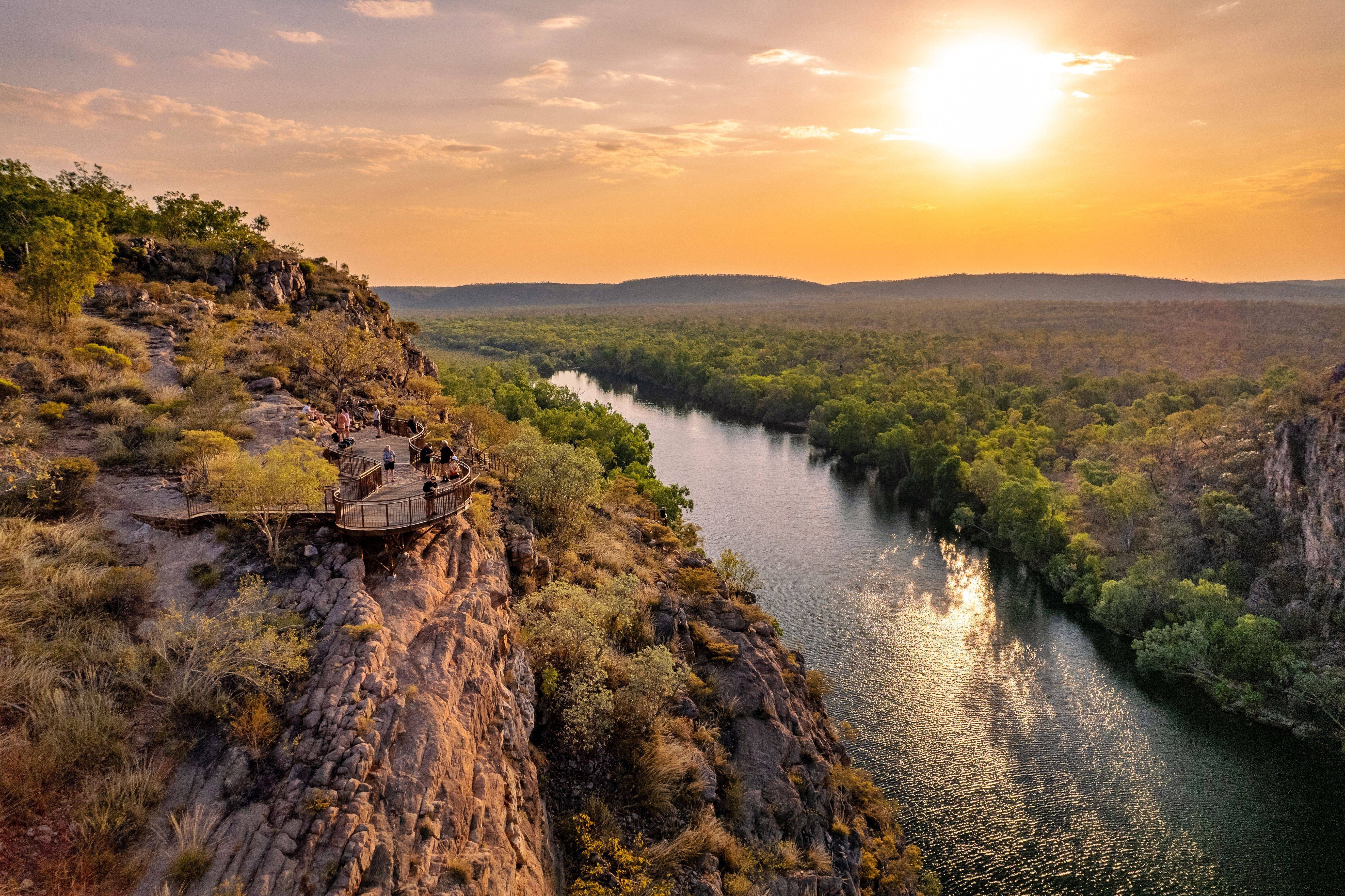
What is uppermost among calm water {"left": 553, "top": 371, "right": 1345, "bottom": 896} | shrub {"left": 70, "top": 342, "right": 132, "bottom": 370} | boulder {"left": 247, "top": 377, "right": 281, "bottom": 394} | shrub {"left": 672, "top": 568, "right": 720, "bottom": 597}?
shrub {"left": 70, "top": 342, "right": 132, "bottom": 370}

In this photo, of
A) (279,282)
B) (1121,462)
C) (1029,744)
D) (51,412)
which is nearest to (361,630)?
(51,412)

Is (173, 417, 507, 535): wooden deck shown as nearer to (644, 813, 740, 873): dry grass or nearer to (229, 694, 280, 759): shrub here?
(229, 694, 280, 759): shrub

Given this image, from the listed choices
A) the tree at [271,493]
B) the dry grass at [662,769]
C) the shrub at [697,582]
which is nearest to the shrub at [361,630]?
the tree at [271,493]

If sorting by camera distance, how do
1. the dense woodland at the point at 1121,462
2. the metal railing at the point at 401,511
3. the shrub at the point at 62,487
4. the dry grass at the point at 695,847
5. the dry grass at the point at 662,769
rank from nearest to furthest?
1. the shrub at the point at 62,487
2. the metal railing at the point at 401,511
3. the dry grass at the point at 695,847
4. the dry grass at the point at 662,769
5. the dense woodland at the point at 1121,462

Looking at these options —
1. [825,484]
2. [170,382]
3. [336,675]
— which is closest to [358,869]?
[336,675]

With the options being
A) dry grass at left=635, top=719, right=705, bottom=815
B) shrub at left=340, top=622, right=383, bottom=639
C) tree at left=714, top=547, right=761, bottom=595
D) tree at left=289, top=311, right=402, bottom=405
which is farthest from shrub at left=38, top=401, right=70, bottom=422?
tree at left=714, top=547, right=761, bottom=595

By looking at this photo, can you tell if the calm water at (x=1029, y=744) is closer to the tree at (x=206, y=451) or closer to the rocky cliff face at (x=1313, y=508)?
the rocky cliff face at (x=1313, y=508)
